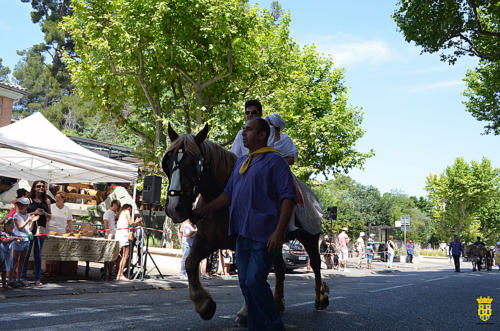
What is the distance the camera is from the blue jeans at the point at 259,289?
3594mm

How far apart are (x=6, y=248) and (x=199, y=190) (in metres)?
6.67

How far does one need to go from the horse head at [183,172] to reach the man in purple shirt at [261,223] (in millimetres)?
458

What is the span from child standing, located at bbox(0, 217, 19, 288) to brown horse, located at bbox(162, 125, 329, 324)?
6.19 meters

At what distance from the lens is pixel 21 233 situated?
956 cm

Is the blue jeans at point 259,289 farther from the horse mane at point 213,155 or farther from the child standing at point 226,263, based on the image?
the child standing at point 226,263

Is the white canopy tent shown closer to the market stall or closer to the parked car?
the market stall

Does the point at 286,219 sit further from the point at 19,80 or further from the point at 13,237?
the point at 19,80

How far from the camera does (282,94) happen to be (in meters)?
22.8

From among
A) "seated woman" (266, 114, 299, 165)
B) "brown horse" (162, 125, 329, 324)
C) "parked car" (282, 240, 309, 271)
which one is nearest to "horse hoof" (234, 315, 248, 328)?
"brown horse" (162, 125, 329, 324)

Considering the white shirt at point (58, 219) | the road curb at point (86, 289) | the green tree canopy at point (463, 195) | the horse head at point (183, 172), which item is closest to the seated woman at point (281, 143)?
the horse head at point (183, 172)

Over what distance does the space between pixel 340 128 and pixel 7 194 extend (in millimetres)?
21139

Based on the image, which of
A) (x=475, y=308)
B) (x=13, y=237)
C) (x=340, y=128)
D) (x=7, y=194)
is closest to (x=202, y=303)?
(x=475, y=308)

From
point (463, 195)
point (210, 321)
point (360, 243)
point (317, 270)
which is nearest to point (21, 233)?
point (210, 321)

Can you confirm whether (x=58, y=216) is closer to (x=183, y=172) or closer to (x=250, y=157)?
(x=183, y=172)
